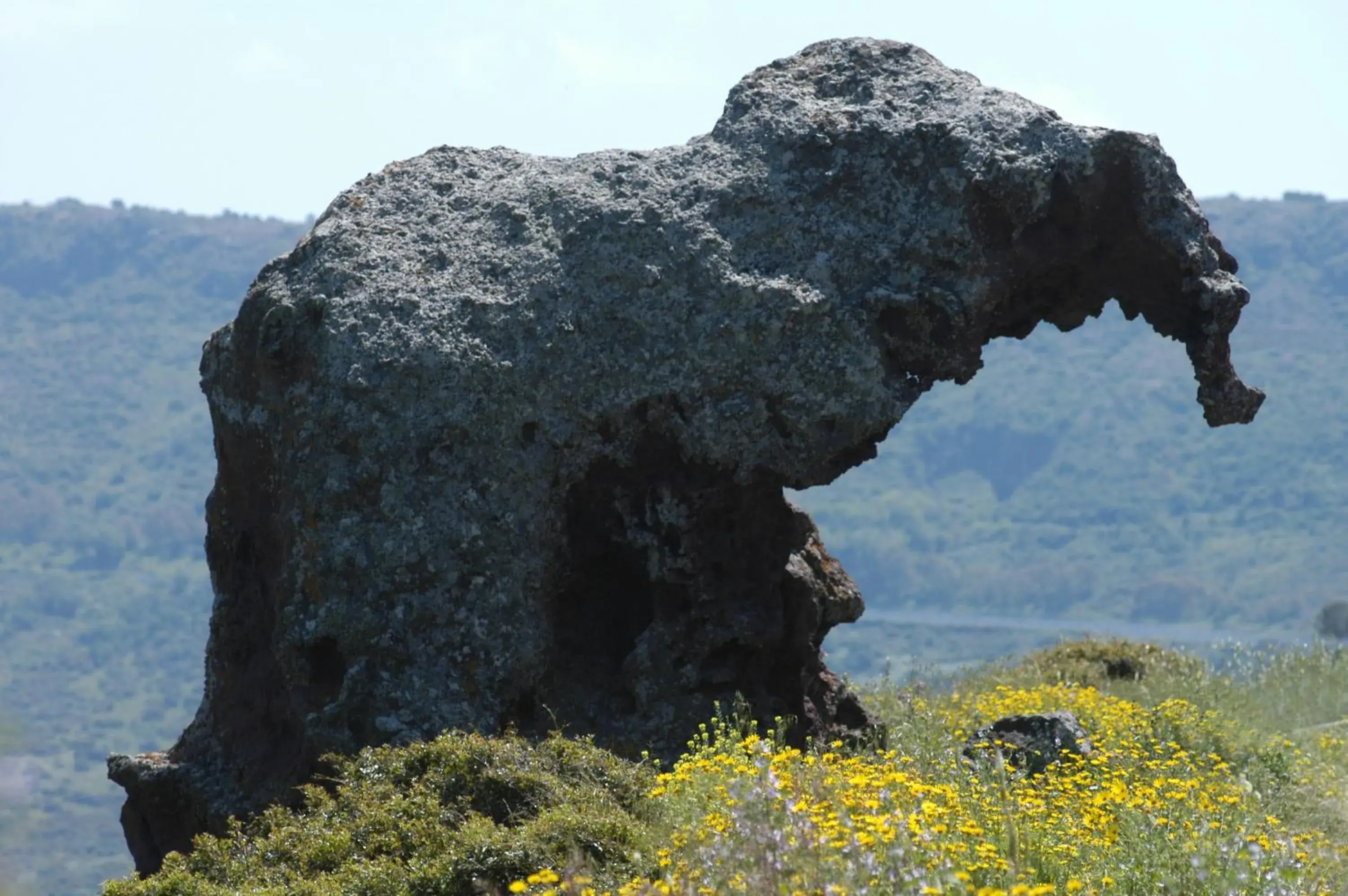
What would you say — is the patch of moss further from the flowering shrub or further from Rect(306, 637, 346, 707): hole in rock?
Rect(306, 637, 346, 707): hole in rock

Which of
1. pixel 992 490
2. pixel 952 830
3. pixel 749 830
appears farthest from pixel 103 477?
pixel 749 830

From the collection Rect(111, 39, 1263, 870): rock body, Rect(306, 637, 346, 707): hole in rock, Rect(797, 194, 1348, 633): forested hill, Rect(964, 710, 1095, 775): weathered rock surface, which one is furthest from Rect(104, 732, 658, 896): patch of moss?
Rect(797, 194, 1348, 633): forested hill

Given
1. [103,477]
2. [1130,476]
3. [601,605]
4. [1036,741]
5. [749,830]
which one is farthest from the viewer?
[103,477]

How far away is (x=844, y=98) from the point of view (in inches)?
421

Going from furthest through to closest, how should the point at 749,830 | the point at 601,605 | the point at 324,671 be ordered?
the point at 601,605 → the point at 324,671 → the point at 749,830

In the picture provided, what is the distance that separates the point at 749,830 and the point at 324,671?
378 centimetres

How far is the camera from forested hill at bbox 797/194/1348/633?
126 metres

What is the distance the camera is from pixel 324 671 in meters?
9.68

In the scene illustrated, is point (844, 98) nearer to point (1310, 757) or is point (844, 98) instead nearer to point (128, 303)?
point (1310, 757)

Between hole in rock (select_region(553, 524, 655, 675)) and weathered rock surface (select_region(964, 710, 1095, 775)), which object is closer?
hole in rock (select_region(553, 524, 655, 675))

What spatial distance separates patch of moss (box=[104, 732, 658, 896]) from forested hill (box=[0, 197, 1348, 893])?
342 feet

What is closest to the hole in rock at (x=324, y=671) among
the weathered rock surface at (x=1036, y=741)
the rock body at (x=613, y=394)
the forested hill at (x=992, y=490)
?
the rock body at (x=613, y=394)

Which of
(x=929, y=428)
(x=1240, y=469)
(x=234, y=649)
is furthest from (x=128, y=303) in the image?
(x=234, y=649)

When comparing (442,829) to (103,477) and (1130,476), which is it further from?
(103,477)
